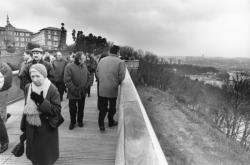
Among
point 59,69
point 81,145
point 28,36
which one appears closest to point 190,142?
point 59,69

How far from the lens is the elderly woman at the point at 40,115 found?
289 centimetres

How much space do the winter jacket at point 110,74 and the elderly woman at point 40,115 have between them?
207 cm

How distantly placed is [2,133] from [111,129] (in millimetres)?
2220

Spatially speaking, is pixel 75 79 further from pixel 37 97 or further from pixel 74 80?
pixel 37 97

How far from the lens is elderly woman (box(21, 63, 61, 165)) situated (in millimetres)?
2895

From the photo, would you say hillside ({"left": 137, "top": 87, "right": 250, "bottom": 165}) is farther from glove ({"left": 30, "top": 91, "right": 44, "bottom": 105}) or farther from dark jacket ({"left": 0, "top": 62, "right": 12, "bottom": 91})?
glove ({"left": 30, "top": 91, "right": 44, "bottom": 105})

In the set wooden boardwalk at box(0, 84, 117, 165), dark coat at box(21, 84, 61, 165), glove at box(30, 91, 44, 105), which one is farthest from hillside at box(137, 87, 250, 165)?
glove at box(30, 91, 44, 105)

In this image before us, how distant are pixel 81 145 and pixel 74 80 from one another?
1.45 metres

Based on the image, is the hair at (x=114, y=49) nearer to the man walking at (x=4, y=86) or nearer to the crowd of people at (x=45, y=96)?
the crowd of people at (x=45, y=96)

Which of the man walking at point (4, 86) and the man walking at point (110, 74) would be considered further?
the man walking at point (110, 74)

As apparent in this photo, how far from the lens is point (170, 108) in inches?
1225

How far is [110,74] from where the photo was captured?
507 cm

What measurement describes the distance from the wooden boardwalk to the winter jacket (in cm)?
86

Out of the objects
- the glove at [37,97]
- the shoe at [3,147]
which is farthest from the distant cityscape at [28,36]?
the glove at [37,97]
